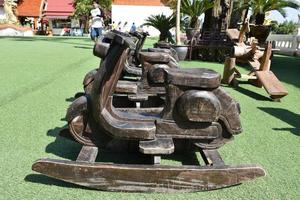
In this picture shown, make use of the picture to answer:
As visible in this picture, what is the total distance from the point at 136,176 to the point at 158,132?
43 centimetres

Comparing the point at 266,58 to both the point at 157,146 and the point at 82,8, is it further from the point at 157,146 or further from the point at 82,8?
the point at 82,8

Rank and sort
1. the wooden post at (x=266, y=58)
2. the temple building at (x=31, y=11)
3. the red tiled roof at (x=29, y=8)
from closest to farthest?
1. the wooden post at (x=266, y=58)
2. the red tiled roof at (x=29, y=8)
3. the temple building at (x=31, y=11)

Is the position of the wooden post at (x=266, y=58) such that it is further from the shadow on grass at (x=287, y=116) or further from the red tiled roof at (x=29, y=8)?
the red tiled roof at (x=29, y=8)

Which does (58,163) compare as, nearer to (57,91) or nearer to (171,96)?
(171,96)

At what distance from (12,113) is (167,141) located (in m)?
2.43

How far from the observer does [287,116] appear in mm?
5039

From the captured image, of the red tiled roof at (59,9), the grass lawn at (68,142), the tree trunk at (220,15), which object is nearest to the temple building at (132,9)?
the red tiled roof at (59,9)

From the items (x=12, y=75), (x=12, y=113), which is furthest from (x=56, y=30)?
(x=12, y=113)

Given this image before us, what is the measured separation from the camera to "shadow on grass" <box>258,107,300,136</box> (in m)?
4.30

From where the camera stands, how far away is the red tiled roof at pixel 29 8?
43.6m

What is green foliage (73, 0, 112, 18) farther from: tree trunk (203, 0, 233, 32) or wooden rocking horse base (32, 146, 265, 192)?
wooden rocking horse base (32, 146, 265, 192)

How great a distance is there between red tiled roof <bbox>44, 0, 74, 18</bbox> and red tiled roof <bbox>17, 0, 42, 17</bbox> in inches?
79.8

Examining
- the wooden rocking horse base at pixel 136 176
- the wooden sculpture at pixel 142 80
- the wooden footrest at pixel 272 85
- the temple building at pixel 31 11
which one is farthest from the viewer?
the temple building at pixel 31 11

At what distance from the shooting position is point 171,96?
2777 mm
